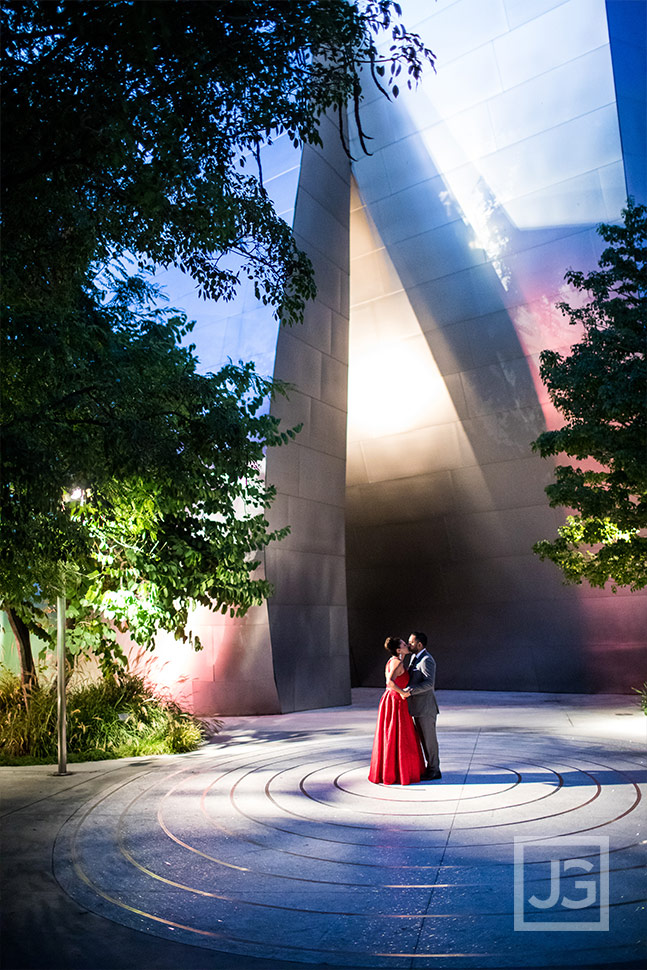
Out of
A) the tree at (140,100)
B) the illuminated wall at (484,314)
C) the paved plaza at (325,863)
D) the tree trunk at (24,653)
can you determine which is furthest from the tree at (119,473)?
the illuminated wall at (484,314)

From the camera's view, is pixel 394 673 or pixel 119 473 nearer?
pixel 119 473

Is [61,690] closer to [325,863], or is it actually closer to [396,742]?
[396,742]

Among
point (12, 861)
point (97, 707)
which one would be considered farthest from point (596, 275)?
point (12, 861)

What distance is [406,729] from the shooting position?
9016 millimetres

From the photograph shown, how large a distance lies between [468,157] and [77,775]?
16140mm

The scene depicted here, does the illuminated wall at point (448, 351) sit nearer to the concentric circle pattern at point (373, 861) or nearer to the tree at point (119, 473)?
the tree at point (119, 473)

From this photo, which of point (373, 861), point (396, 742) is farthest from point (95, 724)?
point (373, 861)

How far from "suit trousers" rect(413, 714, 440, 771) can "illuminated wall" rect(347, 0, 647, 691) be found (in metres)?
10.8

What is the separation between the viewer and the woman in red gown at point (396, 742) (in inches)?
349

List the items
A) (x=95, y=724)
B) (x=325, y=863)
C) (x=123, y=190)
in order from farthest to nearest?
(x=95, y=724)
(x=325, y=863)
(x=123, y=190)

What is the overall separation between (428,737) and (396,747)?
44cm

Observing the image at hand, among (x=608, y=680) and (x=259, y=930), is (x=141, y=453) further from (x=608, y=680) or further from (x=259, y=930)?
(x=608, y=680)

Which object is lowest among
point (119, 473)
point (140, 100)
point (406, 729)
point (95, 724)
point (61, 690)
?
point (95, 724)

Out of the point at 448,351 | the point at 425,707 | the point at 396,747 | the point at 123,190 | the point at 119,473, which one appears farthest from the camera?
the point at 448,351
